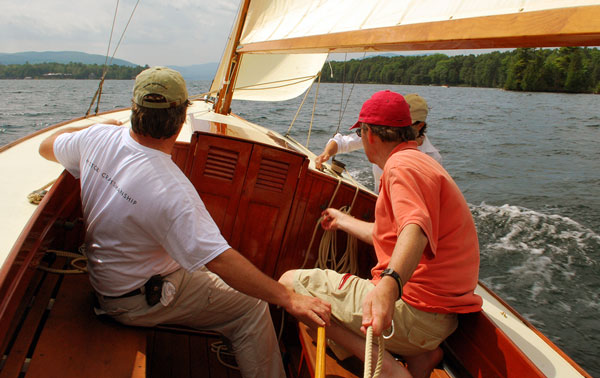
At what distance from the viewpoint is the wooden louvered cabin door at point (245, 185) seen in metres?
2.37

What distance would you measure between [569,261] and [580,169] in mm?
6586

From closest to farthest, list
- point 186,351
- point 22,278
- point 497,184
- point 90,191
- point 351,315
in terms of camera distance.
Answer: point 22,278
point 90,191
point 351,315
point 186,351
point 497,184

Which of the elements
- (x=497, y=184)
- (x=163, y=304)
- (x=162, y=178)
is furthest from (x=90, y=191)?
(x=497, y=184)

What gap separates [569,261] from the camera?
5.69m

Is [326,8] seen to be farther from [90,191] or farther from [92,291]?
[92,291]

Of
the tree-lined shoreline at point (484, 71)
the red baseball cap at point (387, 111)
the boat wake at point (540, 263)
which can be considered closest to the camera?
the red baseball cap at point (387, 111)

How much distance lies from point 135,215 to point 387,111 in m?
0.92

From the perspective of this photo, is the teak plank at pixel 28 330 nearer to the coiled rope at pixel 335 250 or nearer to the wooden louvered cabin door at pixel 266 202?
the wooden louvered cabin door at pixel 266 202

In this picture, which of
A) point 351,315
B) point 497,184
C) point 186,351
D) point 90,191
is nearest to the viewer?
point 90,191

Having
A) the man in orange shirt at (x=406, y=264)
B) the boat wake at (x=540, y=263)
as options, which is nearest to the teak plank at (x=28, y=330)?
the man in orange shirt at (x=406, y=264)

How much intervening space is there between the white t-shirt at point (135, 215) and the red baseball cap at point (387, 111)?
68 cm

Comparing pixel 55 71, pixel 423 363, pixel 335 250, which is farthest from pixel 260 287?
pixel 55 71

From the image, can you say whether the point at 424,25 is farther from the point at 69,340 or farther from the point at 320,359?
the point at 69,340

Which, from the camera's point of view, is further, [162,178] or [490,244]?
[490,244]
